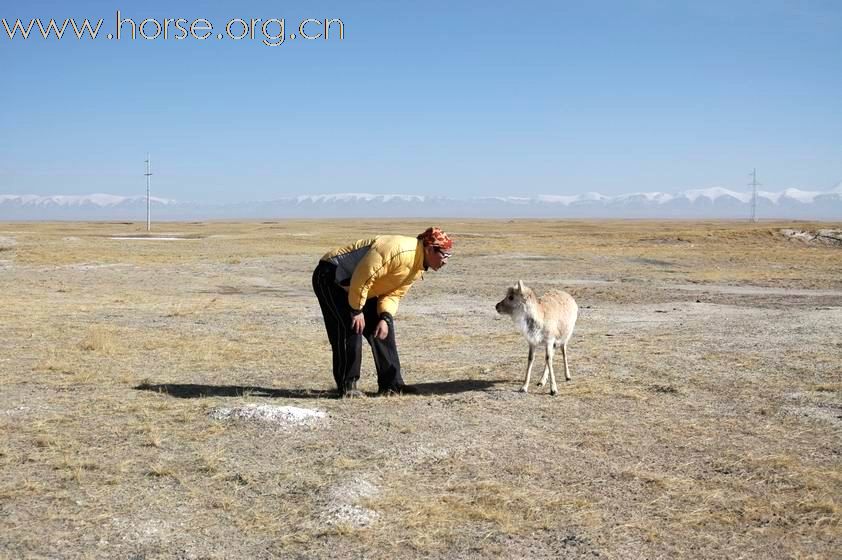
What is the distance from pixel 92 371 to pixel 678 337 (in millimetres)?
9476

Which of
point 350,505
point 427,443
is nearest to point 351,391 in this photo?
point 427,443

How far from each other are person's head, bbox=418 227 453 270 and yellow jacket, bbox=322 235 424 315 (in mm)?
58

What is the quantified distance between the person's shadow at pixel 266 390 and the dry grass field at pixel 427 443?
0.21 feet

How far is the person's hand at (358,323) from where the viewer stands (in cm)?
866

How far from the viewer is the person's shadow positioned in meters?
9.63

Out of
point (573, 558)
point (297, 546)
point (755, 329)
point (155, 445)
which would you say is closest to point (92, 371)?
point (155, 445)

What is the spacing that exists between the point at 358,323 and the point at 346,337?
1.36ft

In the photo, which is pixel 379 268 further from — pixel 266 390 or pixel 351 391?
pixel 266 390

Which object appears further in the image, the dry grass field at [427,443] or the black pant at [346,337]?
the black pant at [346,337]

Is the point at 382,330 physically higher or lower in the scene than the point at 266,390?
higher

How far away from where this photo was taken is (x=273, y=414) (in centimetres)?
823

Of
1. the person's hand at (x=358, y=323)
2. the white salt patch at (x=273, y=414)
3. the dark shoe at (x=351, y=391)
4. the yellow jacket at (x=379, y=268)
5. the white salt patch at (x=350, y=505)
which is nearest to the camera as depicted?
the white salt patch at (x=350, y=505)

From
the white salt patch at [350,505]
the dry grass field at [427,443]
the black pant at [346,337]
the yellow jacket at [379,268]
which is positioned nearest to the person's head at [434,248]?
the yellow jacket at [379,268]

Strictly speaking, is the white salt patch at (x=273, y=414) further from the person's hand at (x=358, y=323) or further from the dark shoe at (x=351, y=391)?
the person's hand at (x=358, y=323)
